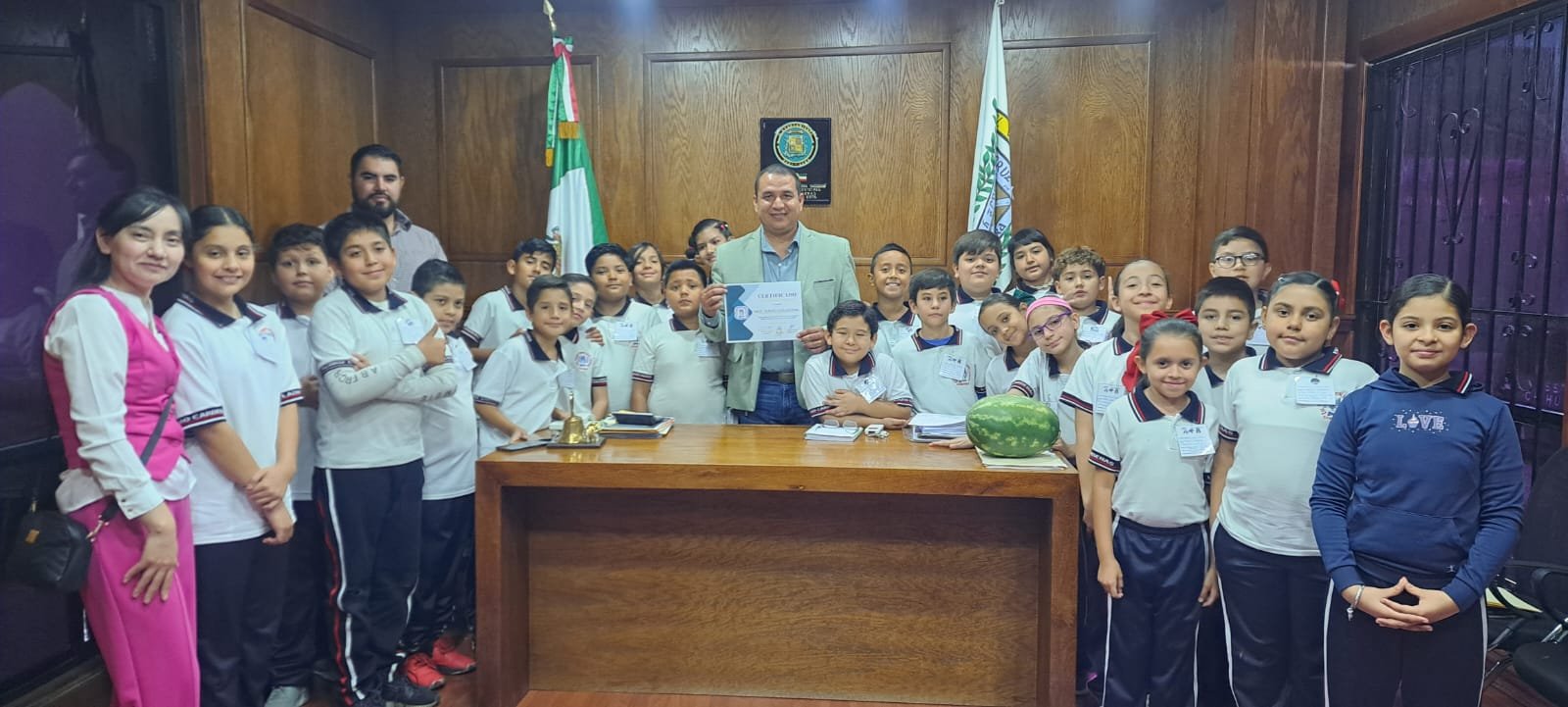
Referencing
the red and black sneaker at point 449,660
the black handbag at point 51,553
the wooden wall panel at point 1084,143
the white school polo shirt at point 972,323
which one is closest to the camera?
the black handbag at point 51,553

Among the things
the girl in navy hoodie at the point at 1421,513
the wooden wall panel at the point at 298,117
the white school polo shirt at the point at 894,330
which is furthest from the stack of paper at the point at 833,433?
the wooden wall panel at the point at 298,117

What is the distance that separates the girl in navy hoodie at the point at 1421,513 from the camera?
2.07m

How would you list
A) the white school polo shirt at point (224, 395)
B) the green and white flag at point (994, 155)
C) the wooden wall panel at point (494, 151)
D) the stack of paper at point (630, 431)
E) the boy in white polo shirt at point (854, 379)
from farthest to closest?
the wooden wall panel at point (494, 151) → the green and white flag at point (994, 155) → the boy in white polo shirt at point (854, 379) → the stack of paper at point (630, 431) → the white school polo shirt at point (224, 395)

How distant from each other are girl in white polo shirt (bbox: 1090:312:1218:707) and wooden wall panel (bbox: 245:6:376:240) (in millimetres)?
3476

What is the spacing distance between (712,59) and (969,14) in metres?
1.47

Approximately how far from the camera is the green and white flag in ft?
16.8

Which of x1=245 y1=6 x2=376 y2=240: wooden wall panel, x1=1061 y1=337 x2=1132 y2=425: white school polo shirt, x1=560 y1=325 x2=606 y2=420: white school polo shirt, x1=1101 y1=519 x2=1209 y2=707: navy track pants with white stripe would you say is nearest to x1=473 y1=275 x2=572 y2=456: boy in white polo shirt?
x1=560 y1=325 x2=606 y2=420: white school polo shirt

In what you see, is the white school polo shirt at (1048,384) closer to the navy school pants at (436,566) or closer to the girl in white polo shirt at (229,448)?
the navy school pants at (436,566)

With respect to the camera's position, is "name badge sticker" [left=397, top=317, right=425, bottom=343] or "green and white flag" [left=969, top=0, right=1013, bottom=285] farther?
"green and white flag" [left=969, top=0, right=1013, bottom=285]

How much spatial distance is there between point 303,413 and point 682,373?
4.35ft

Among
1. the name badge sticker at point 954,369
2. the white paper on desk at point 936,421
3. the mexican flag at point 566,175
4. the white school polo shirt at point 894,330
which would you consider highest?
the mexican flag at point 566,175

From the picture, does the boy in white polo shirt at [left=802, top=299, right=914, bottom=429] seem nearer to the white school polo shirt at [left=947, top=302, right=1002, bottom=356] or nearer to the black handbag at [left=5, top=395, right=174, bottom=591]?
the white school polo shirt at [left=947, top=302, right=1002, bottom=356]

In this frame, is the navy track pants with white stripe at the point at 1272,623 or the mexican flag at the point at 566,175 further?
the mexican flag at the point at 566,175

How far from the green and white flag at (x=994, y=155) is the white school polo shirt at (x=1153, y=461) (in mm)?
2669
